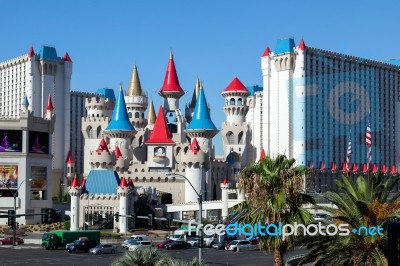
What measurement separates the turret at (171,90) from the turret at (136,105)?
376cm

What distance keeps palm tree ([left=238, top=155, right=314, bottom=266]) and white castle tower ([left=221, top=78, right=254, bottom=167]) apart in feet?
347

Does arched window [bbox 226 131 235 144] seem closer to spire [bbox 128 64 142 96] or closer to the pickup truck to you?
spire [bbox 128 64 142 96]

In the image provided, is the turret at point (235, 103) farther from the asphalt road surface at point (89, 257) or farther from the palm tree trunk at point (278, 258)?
the palm tree trunk at point (278, 258)

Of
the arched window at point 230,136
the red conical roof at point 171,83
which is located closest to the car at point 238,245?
the arched window at point 230,136

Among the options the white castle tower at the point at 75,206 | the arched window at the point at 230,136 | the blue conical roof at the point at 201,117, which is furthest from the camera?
the arched window at the point at 230,136

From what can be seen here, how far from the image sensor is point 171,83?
145125 mm

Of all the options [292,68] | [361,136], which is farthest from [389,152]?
[292,68]

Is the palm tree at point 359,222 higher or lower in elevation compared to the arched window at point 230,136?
lower

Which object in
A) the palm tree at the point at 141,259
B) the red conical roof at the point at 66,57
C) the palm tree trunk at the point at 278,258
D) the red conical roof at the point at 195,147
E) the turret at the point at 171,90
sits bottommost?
the palm tree trunk at the point at 278,258

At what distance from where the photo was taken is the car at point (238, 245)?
219 ft

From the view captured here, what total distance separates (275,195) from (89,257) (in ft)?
108

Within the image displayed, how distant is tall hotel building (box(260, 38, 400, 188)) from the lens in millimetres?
154250

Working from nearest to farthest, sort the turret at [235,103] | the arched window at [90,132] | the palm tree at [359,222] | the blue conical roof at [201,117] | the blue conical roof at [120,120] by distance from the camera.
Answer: the palm tree at [359,222] < the blue conical roof at [201,117] < the blue conical roof at [120,120] < the turret at [235,103] < the arched window at [90,132]

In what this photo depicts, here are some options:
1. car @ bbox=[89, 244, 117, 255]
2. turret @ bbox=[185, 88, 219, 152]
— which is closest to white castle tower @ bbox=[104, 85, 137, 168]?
turret @ bbox=[185, 88, 219, 152]
